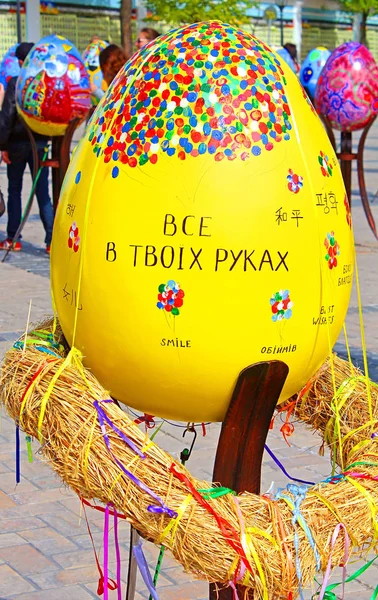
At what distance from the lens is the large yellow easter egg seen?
6.87 feet

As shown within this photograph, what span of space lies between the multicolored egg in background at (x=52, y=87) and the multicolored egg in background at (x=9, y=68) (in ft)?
2.72

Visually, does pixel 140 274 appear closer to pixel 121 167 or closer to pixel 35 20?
pixel 121 167

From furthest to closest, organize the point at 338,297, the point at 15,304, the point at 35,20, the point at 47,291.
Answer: the point at 35,20 → the point at 47,291 → the point at 15,304 → the point at 338,297

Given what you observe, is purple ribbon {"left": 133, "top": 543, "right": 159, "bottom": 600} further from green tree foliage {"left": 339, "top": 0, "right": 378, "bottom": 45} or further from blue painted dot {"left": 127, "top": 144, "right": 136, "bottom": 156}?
green tree foliage {"left": 339, "top": 0, "right": 378, "bottom": 45}

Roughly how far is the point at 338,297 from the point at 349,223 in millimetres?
198

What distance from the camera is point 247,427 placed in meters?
2.24

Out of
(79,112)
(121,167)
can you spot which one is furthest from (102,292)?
(79,112)

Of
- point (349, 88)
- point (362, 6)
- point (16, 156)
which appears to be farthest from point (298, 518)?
point (362, 6)

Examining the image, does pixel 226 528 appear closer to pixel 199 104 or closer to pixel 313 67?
pixel 199 104

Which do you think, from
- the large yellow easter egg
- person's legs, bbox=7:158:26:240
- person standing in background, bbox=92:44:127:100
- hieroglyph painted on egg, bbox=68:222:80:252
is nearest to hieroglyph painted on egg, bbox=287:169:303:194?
the large yellow easter egg

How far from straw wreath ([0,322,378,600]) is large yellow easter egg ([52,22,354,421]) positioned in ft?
0.44

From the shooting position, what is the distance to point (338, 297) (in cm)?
226

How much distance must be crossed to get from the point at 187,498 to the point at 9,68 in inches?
320

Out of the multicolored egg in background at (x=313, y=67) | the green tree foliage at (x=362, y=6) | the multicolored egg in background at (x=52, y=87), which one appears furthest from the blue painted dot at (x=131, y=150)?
the green tree foliage at (x=362, y=6)
